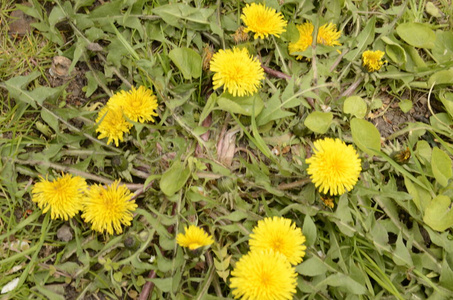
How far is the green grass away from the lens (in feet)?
6.16

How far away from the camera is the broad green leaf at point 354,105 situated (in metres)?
2.15

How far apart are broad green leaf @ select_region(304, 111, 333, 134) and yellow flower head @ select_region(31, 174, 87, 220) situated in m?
1.21

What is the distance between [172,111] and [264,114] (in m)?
0.50

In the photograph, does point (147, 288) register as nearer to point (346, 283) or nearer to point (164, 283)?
point (164, 283)

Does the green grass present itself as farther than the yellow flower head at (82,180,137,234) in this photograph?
Yes

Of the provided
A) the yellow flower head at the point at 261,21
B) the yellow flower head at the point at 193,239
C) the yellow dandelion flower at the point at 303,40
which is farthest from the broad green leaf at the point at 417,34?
the yellow flower head at the point at 193,239

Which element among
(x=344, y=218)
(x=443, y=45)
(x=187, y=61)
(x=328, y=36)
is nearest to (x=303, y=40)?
(x=328, y=36)

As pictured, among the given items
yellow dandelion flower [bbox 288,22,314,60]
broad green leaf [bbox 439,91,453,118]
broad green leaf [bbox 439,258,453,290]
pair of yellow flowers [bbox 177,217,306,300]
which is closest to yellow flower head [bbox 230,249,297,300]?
pair of yellow flowers [bbox 177,217,306,300]

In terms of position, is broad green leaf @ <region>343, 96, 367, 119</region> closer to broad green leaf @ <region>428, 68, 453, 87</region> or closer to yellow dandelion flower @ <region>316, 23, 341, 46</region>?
yellow dandelion flower @ <region>316, 23, 341, 46</region>

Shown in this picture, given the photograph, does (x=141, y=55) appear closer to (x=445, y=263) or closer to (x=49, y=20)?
(x=49, y=20)

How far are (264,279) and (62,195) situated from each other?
1.03m

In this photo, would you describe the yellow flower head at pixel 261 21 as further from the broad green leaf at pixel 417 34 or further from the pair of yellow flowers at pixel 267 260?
the pair of yellow flowers at pixel 267 260

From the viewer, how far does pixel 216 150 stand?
2055 mm

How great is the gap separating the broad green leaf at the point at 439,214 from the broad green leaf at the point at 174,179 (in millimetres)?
1262
